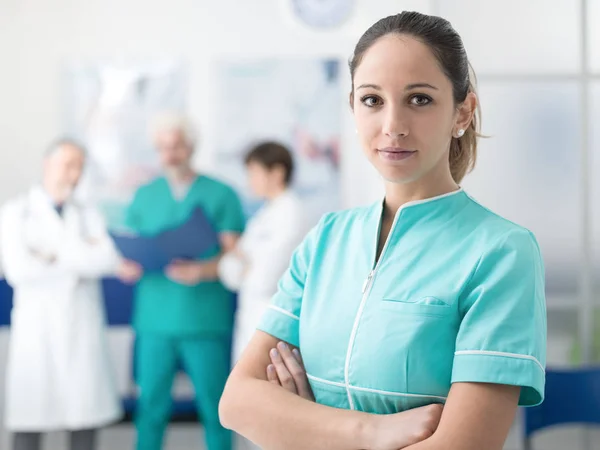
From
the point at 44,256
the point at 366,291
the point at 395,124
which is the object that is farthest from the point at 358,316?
the point at 44,256

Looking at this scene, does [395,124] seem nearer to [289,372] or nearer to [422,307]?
[422,307]

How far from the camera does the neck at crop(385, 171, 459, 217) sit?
42.1 inches

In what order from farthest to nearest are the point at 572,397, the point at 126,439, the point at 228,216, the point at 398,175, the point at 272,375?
1. the point at 126,439
2. the point at 228,216
3. the point at 572,397
4. the point at 272,375
5. the point at 398,175

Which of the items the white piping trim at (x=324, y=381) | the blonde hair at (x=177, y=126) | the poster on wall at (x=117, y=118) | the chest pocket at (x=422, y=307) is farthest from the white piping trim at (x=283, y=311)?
the poster on wall at (x=117, y=118)

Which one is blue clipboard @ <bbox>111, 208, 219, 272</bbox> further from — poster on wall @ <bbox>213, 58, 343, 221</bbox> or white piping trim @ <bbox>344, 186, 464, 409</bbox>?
white piping trim @ <bbox>344, 186, 464, 409</bbox>

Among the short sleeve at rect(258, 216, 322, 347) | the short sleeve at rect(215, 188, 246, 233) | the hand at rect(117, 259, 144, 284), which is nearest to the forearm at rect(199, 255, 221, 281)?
the short sleeve at rect(215, 188, 246, 233)

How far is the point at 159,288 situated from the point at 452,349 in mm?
2264

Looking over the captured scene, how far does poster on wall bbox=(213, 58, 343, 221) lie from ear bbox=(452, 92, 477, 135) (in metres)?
2.96

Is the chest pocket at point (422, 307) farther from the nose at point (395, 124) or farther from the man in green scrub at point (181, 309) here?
the man in green scrub at point (181, 309)

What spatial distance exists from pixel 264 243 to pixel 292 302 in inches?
73.0

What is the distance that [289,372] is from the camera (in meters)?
1.11

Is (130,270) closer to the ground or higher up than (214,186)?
closer to the ground

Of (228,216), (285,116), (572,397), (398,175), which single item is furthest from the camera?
(285,116)

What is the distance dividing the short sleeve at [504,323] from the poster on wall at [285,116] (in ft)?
10.2
